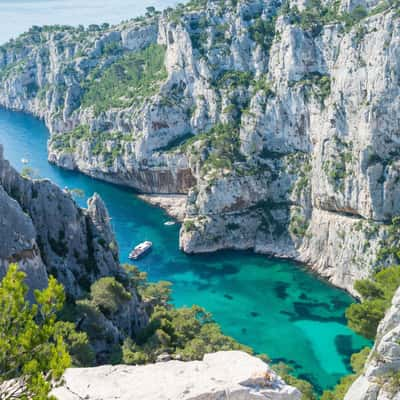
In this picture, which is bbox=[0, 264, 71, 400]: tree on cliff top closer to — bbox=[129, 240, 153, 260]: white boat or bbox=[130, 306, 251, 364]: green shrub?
bbox=[130, 306, 251, 364]: green shrub

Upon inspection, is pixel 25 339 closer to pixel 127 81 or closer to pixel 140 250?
pixel 140 250

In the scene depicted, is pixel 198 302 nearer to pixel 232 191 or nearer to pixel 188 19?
pixel 232 191

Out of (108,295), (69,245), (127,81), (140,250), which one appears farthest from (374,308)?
(127,81)

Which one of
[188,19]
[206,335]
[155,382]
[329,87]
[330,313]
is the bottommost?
[330,313]

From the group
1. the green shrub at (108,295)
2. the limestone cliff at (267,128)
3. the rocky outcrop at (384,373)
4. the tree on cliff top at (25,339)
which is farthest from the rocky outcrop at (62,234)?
the limestone cliff at (267,128)

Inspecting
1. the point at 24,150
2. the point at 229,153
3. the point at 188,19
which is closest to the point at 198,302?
Result: the point at 229,153

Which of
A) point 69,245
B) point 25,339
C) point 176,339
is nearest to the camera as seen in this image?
point 25,339
